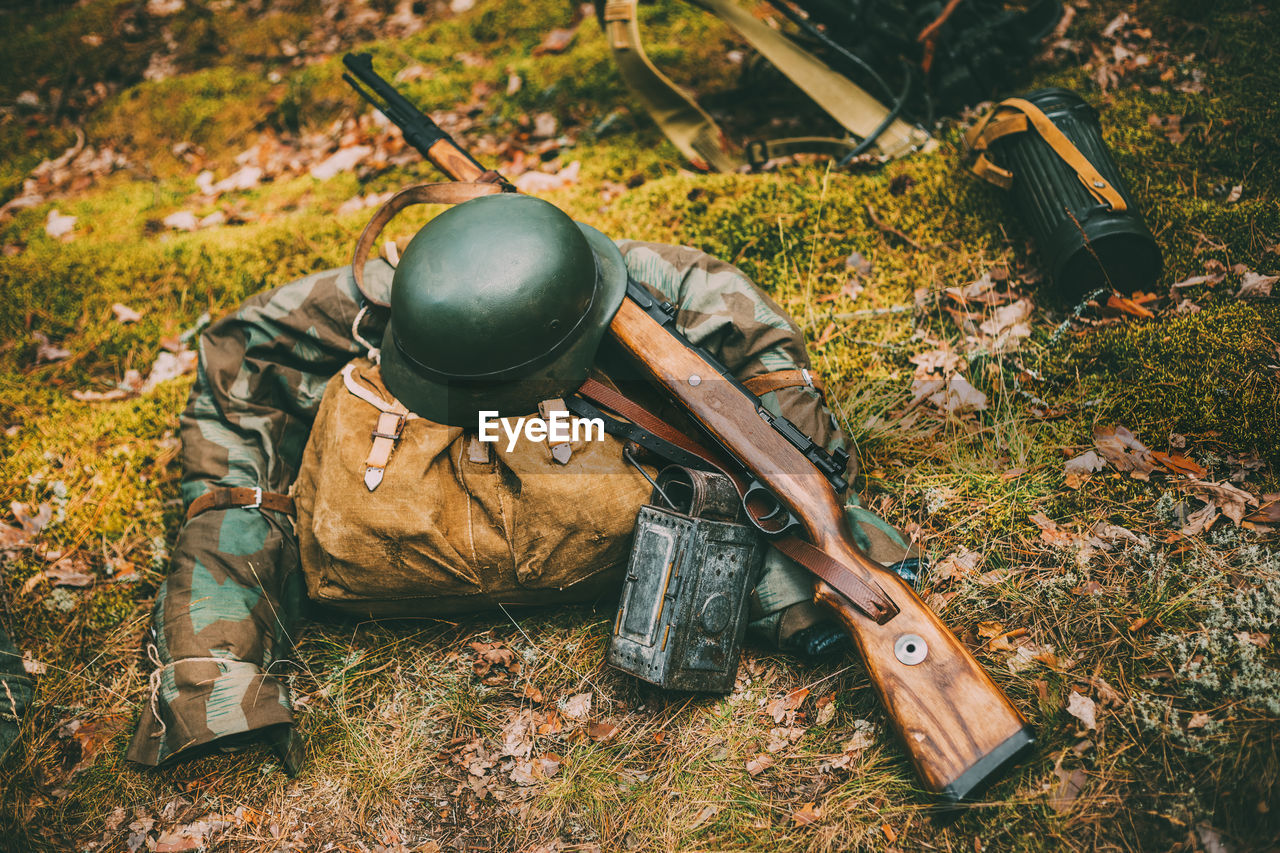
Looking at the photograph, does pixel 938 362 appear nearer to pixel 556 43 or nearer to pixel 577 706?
pixel 577 706

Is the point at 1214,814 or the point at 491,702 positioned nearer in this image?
the point at 1214,814

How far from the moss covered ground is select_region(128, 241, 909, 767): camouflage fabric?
0.90 feet

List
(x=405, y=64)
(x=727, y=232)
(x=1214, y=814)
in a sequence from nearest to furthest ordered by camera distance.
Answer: (x=1214, y=814), (x=727, y=232), (x=405, y=64)

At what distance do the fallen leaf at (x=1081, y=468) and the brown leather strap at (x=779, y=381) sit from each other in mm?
1144

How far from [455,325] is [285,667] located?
174cm

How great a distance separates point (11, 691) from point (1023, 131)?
214 inches

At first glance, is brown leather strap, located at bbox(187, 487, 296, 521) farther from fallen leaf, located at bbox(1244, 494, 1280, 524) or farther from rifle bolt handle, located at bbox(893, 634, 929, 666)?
fallen leaf, located at bbox(1244, 494, 1280, 524)

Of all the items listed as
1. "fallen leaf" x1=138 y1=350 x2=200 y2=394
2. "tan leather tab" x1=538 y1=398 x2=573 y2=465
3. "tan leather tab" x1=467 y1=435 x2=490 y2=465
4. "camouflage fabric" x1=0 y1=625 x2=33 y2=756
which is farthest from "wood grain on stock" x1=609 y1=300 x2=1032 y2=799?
"camouflage fabric" x1=0 y1=625 x2=33 y2=756

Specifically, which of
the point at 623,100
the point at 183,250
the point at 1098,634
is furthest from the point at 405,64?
the point at 1098,634

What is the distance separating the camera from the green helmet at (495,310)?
2672 millimetres

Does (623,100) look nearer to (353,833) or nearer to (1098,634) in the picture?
(1098,634)

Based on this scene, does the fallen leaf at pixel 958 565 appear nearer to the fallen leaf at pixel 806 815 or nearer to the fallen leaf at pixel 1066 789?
the fallen leaf at pixel 1066 789

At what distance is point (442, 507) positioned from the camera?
9.43 ft

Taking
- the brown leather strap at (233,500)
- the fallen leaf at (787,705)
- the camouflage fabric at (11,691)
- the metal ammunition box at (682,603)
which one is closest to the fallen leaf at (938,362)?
the metal ammunition box at (682,603)
